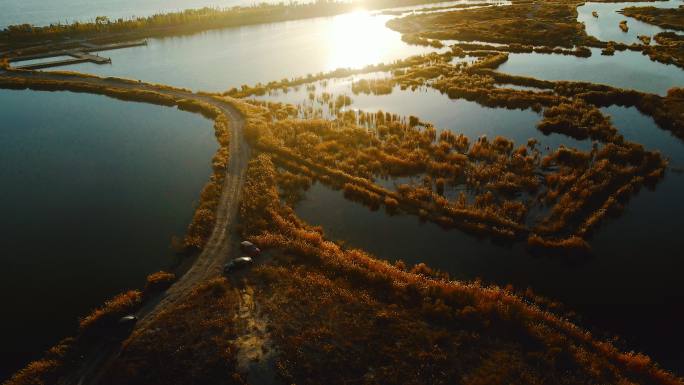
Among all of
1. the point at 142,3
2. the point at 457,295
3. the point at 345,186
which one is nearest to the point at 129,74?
the point at 345,186

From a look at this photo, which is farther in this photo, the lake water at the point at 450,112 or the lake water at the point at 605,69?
the lake water at the point at 605,69

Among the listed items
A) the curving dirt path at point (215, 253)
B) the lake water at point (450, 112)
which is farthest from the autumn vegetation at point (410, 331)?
the lake water at point (450, 112)

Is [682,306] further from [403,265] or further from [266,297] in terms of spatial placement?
[266,297]

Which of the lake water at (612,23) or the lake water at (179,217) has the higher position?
the lake water at (612,23)

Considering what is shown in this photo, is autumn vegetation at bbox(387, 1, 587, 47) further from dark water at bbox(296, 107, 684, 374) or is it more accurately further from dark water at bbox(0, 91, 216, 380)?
dark water at bbox(0, 91, 216, 380)

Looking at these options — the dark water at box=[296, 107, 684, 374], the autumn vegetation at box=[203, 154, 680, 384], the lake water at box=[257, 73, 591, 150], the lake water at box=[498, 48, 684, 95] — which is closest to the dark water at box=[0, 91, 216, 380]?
the autumn vegetation at box=[203, 154, 680, 384]

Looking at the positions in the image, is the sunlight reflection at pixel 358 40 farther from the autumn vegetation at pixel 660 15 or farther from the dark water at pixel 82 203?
the autumn vegetation at pixel 660 15

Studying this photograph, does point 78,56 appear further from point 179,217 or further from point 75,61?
point 179,217
